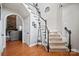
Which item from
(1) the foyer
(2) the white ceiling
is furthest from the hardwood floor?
(2) the white ceiling

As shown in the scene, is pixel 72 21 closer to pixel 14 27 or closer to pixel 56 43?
pixel 56 43

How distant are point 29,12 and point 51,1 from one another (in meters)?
0.43

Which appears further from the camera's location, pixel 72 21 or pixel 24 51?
pixel 72 21

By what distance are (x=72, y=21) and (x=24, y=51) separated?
974 mm

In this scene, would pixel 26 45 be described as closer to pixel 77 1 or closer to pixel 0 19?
pixel 0 19

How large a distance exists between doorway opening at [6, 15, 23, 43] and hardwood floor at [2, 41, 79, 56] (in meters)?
0.07

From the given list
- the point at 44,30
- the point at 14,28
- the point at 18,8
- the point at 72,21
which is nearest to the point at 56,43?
the point at 44,30

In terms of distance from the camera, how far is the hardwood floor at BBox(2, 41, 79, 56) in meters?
2.25

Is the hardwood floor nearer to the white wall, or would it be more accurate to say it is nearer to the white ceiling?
the white wall

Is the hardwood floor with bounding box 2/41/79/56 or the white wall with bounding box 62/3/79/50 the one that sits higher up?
the white wall with bounding box 62/3/79/50

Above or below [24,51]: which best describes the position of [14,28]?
above

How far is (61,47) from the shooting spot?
7.58ft

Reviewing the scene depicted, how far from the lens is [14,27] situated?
91.7 inches

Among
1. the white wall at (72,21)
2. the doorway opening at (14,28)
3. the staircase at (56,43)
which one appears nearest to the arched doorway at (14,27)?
the doorway opening at (14,28)
